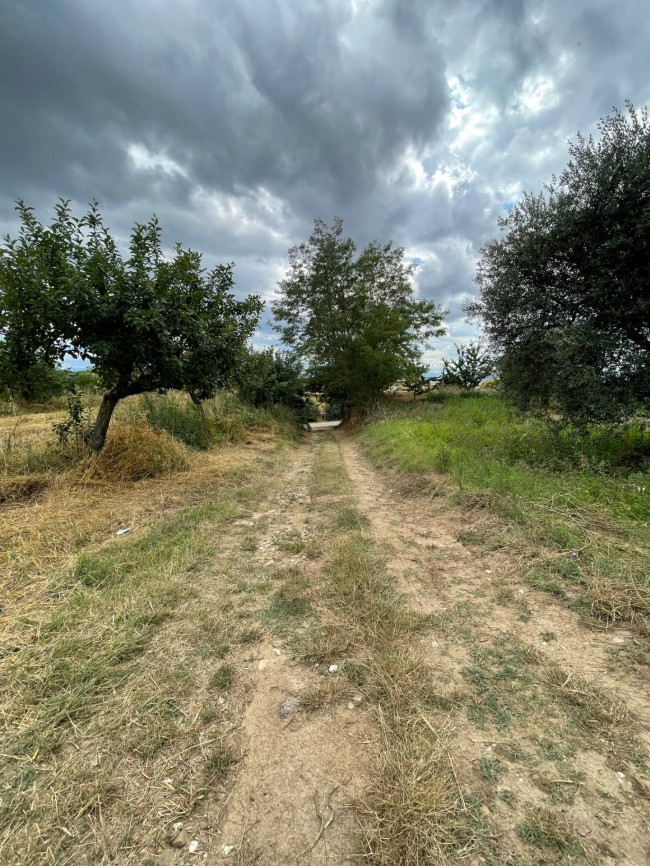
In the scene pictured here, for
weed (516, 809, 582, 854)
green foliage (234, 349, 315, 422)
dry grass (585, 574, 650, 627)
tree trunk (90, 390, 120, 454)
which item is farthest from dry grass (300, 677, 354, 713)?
green foliage (234, 349, 315, 422)

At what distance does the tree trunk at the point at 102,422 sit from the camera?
221 inches

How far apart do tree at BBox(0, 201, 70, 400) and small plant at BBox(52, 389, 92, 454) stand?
598 mm

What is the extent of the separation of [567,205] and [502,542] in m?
5.48

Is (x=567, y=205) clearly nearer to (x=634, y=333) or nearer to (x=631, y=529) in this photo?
(x=634, y=333)

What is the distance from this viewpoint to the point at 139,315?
4.76 metres

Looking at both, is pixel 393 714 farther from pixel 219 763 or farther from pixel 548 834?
pixel 219 763

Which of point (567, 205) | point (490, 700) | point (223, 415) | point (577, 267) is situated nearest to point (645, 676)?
point (490, 700)

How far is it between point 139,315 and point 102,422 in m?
2.09

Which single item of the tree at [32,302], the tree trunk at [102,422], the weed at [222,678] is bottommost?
the weed at [222,678]

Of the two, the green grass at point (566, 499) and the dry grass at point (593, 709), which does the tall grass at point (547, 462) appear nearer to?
the green grass at point (566, 499)

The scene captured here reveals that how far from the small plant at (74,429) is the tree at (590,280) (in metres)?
7.84

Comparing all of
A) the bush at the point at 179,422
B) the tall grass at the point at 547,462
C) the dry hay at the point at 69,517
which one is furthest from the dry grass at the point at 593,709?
the bush at the point at 179,422

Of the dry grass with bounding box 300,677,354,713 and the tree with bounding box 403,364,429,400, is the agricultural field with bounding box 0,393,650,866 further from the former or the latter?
the tree with bounding box 403,364,429,400

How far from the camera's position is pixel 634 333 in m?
5.11
